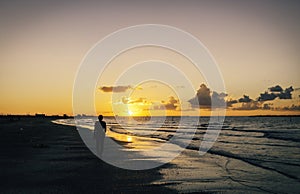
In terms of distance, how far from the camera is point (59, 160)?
737 inches

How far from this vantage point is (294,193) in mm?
11805

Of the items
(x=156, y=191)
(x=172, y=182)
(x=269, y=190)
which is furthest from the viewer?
(x=172, y=182)

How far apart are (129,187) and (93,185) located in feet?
4.47

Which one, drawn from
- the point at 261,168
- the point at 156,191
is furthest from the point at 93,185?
the point at 261,168

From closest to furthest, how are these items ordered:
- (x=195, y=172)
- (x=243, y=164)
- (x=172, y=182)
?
(x=172, y=182)
(x=195, y=172)
(x=243, y=164)

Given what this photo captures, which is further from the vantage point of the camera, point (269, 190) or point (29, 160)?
point (29, 160)

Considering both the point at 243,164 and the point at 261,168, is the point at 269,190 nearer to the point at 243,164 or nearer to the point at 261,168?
the point at 261,168

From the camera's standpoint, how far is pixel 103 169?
51.8 feet

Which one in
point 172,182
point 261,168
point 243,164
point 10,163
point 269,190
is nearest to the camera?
point 269,190

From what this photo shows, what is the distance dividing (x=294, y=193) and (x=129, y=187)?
6.01m

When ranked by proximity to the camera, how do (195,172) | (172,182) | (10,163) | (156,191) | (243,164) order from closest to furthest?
(156,191) → (172,182) → (195,172) → (10,163) → (243,164)

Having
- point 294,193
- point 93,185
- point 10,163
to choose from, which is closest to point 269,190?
point 294,193

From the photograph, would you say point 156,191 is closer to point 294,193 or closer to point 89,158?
point 294,193

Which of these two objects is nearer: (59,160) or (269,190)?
(269,190)
